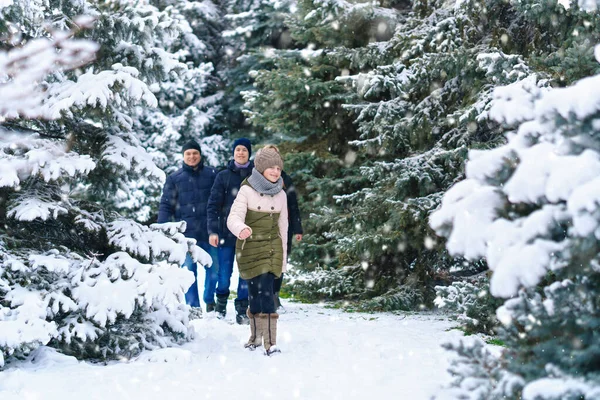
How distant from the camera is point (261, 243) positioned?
20.3ft

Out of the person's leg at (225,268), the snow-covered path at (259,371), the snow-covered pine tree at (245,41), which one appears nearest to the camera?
the snow-covered path at (259,371)

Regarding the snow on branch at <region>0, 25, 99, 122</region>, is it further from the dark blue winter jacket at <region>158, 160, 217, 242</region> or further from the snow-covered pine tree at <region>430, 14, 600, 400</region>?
the snow-covered pine tree at <region>430, 14, 600, 400</region>

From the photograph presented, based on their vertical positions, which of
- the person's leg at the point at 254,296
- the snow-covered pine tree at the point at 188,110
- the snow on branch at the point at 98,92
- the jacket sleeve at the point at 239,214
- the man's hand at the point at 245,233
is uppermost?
the snow-covered pine tree at the point at 188,110

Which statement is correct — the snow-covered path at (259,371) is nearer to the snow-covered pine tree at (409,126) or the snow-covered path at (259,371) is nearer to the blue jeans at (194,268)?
the blue jeans at (194,268)

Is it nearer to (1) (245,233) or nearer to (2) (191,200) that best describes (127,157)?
(1) (245,233)

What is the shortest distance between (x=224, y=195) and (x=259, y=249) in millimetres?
2108

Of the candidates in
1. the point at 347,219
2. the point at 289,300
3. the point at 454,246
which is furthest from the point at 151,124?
the point at 454,246

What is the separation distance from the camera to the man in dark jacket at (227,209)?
8008 mm

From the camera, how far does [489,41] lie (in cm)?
788

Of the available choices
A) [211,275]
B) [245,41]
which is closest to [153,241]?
[211,275]

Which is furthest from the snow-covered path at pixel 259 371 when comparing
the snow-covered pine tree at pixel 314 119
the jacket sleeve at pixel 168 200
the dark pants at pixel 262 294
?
the snow-covered pine tree at pixel 314 119

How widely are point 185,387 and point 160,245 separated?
1775 mm

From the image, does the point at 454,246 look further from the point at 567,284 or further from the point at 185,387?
the point at 185,387

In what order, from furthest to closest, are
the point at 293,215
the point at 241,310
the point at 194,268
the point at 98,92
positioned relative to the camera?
1. the point at 194,268
2. the point at 241,310
3. the point at 293,215
4. the point at 98,92
